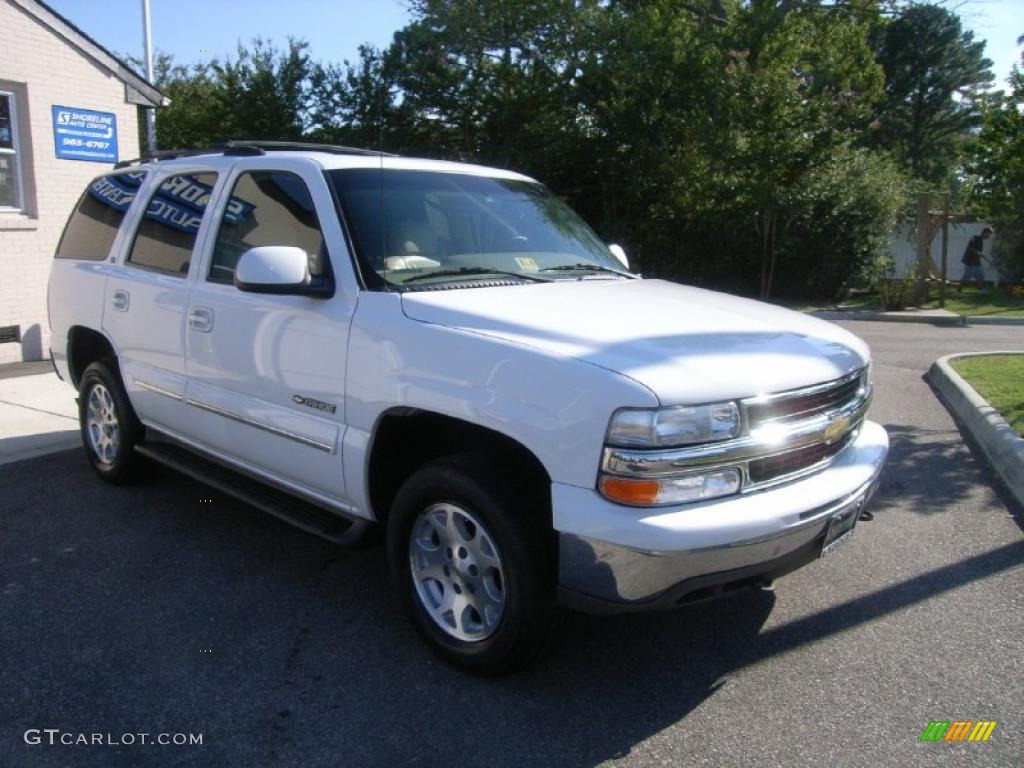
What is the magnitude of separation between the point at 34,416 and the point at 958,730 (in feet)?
23.0

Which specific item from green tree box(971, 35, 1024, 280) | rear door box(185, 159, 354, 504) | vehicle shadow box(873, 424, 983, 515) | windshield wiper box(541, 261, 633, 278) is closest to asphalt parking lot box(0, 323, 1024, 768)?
vehicle shadow box(873, 424, 983, 515)

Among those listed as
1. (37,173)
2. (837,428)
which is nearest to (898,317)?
(37,173)

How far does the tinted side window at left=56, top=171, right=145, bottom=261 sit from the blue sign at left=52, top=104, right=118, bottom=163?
15.5ft

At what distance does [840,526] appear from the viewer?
325cm

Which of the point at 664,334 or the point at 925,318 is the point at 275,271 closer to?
the point at 664,334

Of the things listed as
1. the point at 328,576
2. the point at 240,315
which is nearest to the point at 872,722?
the point at 328,576

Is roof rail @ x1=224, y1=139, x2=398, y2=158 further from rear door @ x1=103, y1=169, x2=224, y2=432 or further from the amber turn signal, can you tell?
the amber turn signal

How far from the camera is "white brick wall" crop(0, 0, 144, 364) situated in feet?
30.5

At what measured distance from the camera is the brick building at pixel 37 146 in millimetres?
9328

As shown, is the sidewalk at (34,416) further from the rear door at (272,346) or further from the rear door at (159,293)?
the rear door at (272,346)

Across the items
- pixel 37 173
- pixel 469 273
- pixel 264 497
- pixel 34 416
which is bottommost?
pixel 34 416

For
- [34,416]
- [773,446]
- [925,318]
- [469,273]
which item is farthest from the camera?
[925,318]

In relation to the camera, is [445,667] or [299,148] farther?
[299,148]

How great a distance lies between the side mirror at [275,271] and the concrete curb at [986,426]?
14.5 feet
